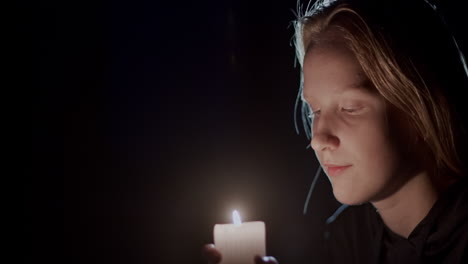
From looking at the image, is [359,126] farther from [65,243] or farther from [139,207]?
[65,243]

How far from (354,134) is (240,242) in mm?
503

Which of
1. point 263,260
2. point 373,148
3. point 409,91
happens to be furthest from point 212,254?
point 409,91

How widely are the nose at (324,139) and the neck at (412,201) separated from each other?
0.29 metres

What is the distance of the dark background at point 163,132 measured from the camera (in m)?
1.80

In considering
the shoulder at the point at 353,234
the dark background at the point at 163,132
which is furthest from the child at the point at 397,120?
the dark background at the point at 163,132

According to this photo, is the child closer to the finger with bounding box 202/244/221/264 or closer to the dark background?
the finger with bounding box 202/244/221/264

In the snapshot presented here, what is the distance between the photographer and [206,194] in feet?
6.91

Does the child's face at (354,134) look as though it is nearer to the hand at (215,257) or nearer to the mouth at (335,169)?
the mouth at (335,169)

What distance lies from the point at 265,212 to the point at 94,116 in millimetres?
1018

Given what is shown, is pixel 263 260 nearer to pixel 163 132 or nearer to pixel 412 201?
pixel 412 201

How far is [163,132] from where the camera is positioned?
2.01 meters

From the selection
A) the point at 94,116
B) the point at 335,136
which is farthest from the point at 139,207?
the point at 335,136

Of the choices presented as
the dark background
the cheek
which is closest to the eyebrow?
the cheek

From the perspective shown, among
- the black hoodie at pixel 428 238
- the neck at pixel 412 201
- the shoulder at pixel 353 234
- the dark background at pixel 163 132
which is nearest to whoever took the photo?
the black hoodie at pixel 428 238
